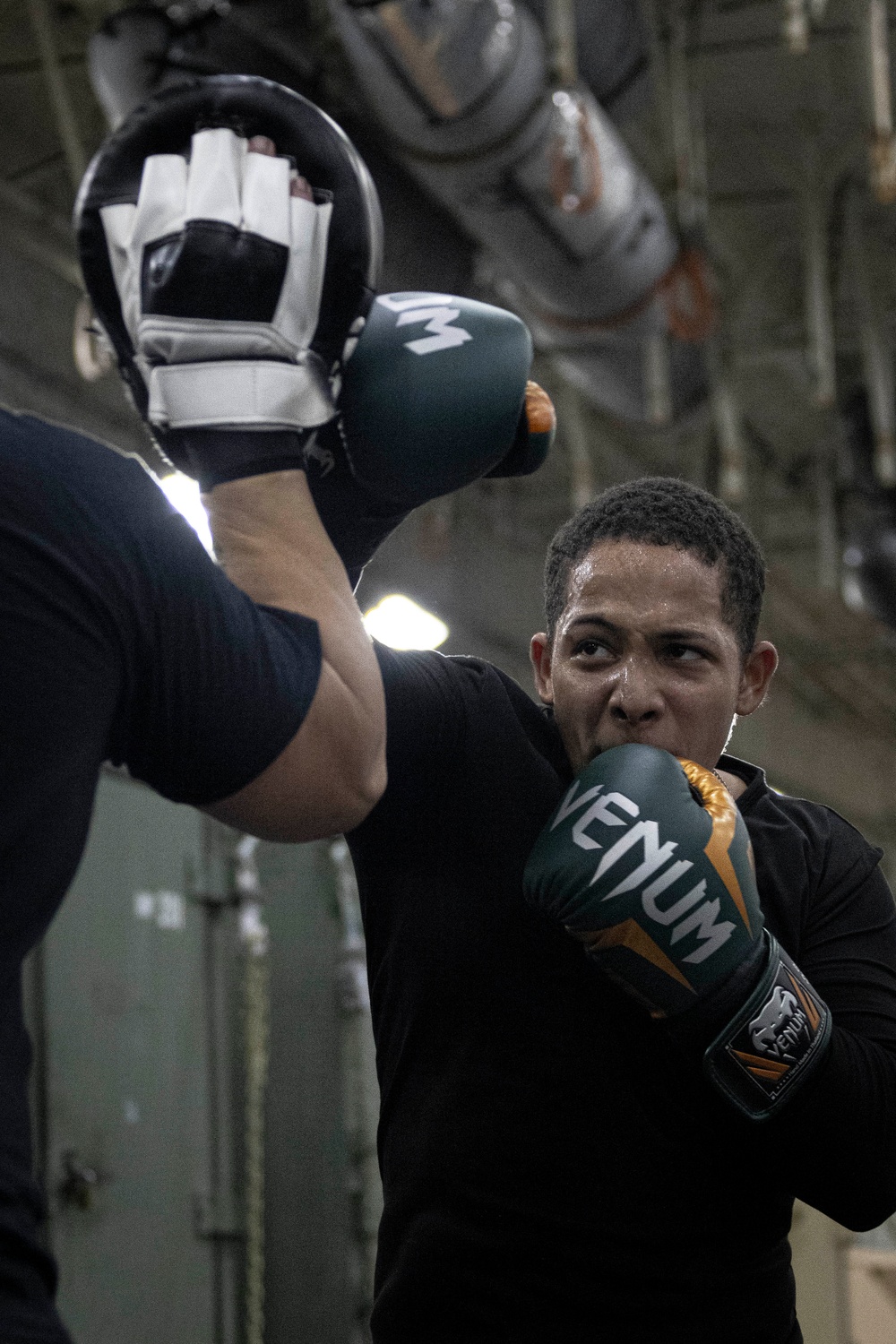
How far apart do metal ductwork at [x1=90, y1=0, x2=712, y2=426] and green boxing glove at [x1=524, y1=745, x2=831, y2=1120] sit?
8.90 ft

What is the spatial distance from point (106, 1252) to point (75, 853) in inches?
135

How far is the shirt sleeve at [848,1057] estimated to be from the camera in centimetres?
132

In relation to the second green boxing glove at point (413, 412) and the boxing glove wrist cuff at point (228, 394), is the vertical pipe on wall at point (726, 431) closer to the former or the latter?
the second green boxing glove at point (413, 412)

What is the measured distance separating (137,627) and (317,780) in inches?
6.3

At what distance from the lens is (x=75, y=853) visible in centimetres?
86

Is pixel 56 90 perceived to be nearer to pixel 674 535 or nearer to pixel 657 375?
pixel 657 375

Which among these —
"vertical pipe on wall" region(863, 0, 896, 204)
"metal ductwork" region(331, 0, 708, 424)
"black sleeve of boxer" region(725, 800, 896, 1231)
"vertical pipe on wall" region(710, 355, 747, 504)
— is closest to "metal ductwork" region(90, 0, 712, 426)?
"metal ductwork" region(331, 0, 708, 424)

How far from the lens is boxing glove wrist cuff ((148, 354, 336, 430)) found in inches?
42.4

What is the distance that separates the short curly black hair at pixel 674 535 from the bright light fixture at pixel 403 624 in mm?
5170

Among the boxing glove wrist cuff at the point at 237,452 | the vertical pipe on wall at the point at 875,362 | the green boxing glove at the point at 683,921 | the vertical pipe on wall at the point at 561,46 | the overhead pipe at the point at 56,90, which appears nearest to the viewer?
the boxing glove wrist cuff at the point at 237,452

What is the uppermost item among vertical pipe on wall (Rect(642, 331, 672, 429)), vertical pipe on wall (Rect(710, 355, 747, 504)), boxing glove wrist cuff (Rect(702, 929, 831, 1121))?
boxing glove wrist cuff (Rect(702, 929, 831, 1121))

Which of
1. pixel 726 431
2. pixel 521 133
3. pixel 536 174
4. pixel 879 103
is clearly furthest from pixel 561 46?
pixel 726 431

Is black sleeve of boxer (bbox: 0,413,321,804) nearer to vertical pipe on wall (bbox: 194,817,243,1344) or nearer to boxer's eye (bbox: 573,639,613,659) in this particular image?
boxer's eye (bbox: 573,639,613,659)

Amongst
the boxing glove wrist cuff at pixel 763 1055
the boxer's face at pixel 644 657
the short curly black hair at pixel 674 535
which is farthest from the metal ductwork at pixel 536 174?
the boxing glove wrist cuff at pixel 763 1055
